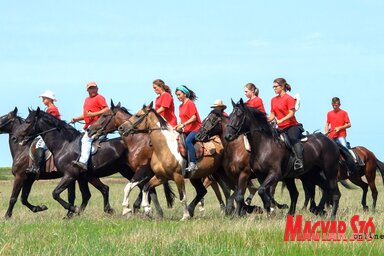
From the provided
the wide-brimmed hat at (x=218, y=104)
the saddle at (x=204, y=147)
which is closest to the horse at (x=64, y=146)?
the saddle at (x=204, y=147)

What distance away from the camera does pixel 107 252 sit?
978 centimetres

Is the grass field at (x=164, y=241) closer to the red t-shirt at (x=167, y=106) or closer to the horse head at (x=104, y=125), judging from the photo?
the horse head at (x=104, y=125)

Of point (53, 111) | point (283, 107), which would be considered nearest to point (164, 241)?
point (283, 107)

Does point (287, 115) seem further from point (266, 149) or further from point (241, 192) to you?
point (241, 192)

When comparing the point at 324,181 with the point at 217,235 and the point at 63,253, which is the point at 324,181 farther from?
the point at 63,253

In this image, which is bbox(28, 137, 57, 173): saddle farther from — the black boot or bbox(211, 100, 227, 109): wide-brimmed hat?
bbox(211, 100, 227, 109): wide-brimmed hat

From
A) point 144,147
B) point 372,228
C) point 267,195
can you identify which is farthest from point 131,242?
point 144,147

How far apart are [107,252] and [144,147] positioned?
7.09 meters

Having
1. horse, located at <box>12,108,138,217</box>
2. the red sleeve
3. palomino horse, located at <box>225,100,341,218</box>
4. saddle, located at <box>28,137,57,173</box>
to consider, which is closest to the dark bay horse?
saddle, located at <box>28,137,57,173</box>

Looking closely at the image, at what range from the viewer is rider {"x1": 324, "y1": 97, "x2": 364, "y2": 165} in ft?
67.6

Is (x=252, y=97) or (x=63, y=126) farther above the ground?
(x=252, y=97)

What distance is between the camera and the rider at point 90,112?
16688mm

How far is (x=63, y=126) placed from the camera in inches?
666

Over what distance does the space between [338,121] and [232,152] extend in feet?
18.8
